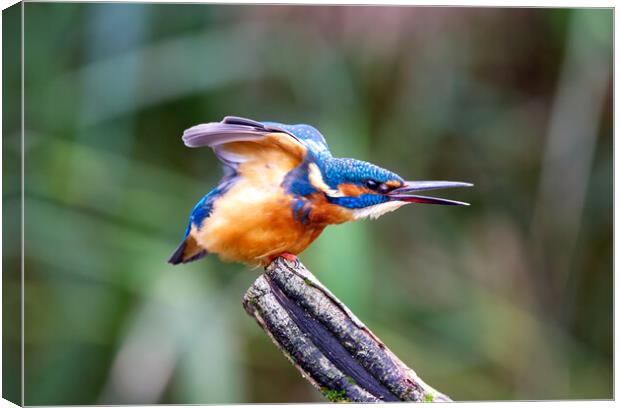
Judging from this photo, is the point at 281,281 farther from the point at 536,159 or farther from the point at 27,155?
the point at 536,159

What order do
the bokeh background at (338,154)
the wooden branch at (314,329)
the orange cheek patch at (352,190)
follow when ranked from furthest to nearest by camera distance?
1. the bokeh background at (338,154)
2. the orange cheek patch at (352,190)
3. the wooden branch at (314,329)

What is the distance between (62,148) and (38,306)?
0.43m

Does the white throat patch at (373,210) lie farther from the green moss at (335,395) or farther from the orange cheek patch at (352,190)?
Answer: the green moss at (335,395)

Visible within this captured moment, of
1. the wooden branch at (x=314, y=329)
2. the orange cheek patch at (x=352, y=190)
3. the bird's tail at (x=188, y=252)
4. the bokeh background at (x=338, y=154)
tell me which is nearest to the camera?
the wooden branch at (x=314, y=329)

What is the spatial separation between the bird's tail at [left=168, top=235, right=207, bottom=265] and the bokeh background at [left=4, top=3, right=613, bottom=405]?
14cm

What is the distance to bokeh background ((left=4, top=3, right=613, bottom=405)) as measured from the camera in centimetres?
304

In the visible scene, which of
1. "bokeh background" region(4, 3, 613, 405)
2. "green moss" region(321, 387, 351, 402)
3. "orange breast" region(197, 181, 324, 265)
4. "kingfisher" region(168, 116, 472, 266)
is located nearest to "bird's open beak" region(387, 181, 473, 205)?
"kingfisher" region(168, 116, 472, 266)

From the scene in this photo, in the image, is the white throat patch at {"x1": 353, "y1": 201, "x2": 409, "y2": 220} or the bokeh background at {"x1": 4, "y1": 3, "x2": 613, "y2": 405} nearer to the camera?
the white throat patch at {"x1": 353, "y1": 201, "x2": 409, "y2": 220}

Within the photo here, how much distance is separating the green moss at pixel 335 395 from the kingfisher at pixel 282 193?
33 cm

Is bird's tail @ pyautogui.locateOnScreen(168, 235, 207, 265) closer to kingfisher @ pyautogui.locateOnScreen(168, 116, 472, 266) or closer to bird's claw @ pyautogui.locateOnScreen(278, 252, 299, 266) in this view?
kingfisher @ pyautogui.locateOnScreen(168, 116, 472, 266)

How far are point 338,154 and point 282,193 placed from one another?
0.97 ft

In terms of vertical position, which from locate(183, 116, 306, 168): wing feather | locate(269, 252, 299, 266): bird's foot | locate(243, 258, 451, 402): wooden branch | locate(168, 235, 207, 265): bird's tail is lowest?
locate(243, 258, 451, 402): wooden branch

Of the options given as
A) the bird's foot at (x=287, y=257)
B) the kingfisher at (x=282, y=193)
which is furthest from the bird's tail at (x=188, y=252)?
the bird's foot at (x=287, y=257)

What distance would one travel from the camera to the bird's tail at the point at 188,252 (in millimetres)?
2842
